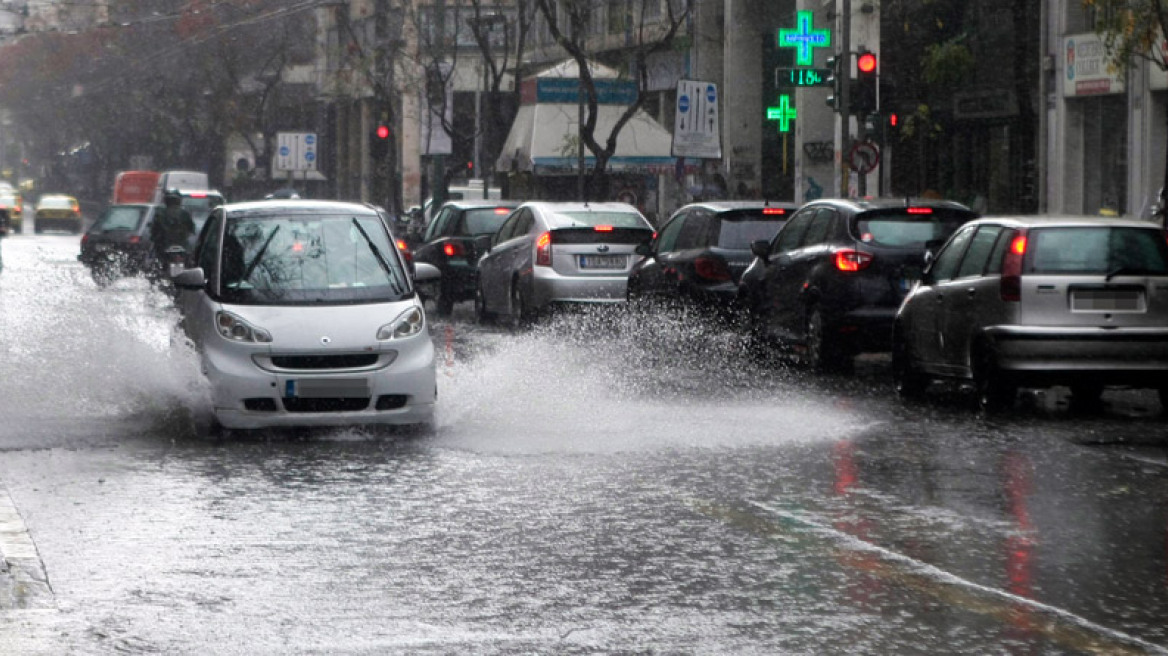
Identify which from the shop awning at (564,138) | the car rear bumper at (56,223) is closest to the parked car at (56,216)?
the car rear bumper at (56,223)

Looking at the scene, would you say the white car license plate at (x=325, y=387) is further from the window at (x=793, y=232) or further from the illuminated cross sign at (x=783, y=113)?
the illuminated cross sign at (x=783, y=113)

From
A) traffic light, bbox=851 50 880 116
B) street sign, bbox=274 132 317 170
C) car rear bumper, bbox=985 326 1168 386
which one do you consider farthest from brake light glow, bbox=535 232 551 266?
street sign, bbox=274 132 317 170

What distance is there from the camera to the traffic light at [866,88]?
29328 mm

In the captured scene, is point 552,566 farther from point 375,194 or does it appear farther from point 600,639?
point 375,194

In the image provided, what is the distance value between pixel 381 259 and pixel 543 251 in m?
10.1

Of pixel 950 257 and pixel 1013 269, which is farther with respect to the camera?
pixel 950 257

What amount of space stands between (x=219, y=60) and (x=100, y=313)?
56738 millimetres

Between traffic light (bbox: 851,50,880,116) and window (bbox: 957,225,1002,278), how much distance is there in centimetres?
1415

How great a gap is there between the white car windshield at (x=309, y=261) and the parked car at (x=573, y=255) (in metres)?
9.65

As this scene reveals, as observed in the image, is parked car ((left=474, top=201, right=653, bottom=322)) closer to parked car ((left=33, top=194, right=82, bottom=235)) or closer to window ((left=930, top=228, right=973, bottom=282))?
window ((left=930, top=228, right=973, bottom=282))

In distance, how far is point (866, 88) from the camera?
29.4 meters

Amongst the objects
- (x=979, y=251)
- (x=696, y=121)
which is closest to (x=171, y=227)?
(x=696, y=121)

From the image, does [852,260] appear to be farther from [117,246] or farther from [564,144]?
[564,144]

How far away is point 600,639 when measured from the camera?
7051 millimetres
